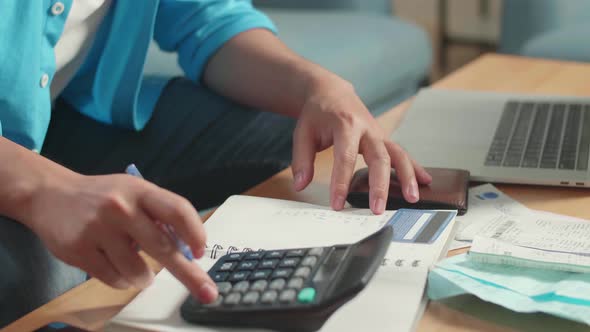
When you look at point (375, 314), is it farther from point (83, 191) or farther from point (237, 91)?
point (237, 91)

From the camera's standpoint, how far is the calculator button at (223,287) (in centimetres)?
53

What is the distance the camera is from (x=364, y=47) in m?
1.64

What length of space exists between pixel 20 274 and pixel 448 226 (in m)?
0.34

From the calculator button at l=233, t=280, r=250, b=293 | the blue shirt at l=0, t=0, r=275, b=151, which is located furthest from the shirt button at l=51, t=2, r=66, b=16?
the calculator button at l=233, t=280, r=250, b=293

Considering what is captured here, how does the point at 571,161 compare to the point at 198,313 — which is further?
the point at 571,161

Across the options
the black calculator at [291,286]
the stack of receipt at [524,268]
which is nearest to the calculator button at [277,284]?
the black calculator at [291,286]

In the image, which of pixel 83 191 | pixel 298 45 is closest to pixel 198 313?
pixel 83 191

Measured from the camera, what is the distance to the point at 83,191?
517 mm

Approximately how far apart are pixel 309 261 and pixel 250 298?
0.17 ft

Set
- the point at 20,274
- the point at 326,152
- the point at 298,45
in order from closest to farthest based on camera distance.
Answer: the point at 20,274 → the point at 326,152 → the point at 298,45

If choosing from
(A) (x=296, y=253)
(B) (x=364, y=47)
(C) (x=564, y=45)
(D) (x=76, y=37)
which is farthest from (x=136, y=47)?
(C) (x=564, y=45)

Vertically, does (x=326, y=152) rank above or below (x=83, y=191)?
below

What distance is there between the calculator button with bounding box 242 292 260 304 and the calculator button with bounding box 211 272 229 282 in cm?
3

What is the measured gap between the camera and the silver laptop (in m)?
0.78
